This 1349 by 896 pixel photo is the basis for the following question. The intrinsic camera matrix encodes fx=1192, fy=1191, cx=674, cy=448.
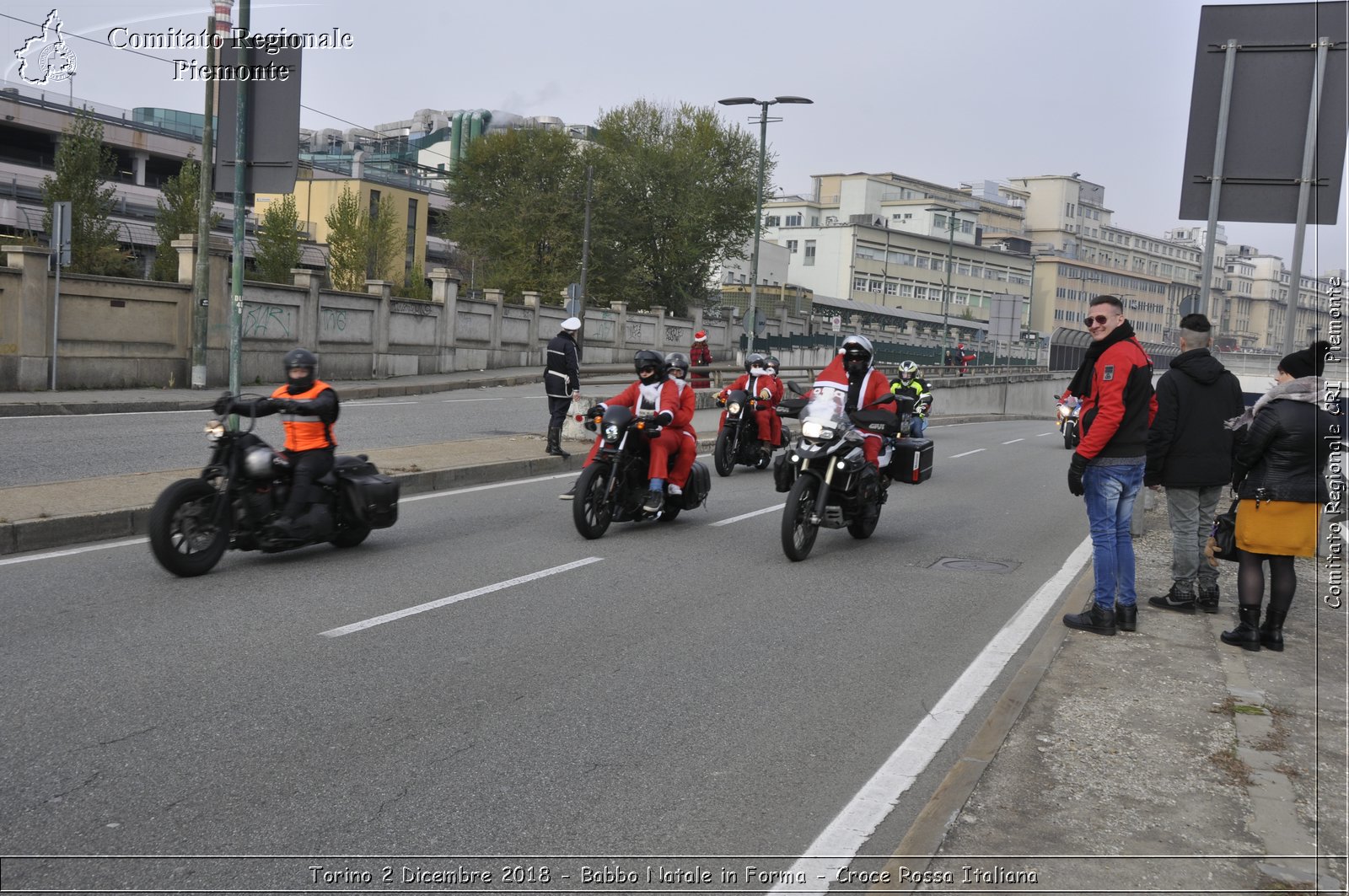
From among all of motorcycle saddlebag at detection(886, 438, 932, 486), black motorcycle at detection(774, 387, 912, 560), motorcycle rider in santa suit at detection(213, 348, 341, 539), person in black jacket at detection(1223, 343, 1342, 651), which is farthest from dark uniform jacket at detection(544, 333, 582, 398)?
person in black jacket at detection(1223, 343, 1342, 651)

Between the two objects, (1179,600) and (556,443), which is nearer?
(1179,600)

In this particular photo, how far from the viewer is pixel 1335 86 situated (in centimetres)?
1007

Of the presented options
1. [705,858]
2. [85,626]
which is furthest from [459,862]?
[85,626]

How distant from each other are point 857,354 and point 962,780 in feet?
21.4

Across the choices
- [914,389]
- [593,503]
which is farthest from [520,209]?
[593,503]

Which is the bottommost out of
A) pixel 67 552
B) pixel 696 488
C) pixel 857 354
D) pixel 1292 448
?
pixel 67 552

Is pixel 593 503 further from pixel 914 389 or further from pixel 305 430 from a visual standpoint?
pixel 914 389

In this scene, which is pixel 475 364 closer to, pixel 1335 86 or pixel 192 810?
pixel 1335 86

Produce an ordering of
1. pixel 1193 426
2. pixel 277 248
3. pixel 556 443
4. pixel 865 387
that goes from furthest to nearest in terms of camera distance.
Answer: pixel 277 248 < pixel 556 443 < pixel 865 387 < pixel 1193 426

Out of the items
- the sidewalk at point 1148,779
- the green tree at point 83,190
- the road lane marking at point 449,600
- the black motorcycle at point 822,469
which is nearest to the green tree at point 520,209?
the green tree at point 83,190

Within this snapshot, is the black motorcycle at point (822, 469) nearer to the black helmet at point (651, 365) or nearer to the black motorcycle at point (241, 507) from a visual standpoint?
the black helmet at point (651, 365)

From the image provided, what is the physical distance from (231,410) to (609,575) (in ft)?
9.76

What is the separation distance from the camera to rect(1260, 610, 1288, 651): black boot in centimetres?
725

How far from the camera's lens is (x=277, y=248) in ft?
165
